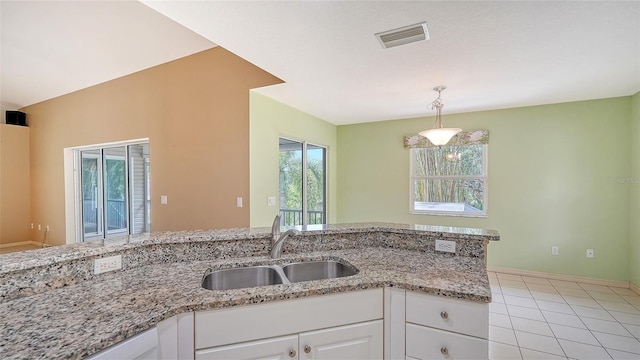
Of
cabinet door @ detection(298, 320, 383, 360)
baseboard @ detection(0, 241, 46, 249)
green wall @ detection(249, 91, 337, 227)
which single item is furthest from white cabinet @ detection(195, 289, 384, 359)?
baseboard @ detection(0, 241, 46, 249)

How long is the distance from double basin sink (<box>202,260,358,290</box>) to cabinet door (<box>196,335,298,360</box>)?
0.32 metres

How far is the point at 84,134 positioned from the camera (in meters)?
4.82

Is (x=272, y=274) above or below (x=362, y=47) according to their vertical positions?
below

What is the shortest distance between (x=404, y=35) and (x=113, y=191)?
5119 mm

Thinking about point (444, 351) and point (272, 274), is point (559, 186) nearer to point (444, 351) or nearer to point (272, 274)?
point (444, 351)

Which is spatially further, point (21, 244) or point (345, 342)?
point (21, 244)

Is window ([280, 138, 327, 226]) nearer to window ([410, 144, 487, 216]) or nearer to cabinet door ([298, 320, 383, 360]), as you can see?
window ([410, 144, 487, 216])

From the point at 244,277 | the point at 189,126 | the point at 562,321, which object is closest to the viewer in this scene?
the point at 244,277

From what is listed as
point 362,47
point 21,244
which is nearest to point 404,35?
point 362,47

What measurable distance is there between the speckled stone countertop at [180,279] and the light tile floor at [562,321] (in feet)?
4.10

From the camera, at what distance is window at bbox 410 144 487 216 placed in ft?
13.9

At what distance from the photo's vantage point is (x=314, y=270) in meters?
1.75

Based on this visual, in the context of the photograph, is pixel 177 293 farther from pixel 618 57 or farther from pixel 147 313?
pixel 618 57

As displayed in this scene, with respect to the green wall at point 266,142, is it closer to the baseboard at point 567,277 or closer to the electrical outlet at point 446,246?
the electrical outlet at point 446,246
